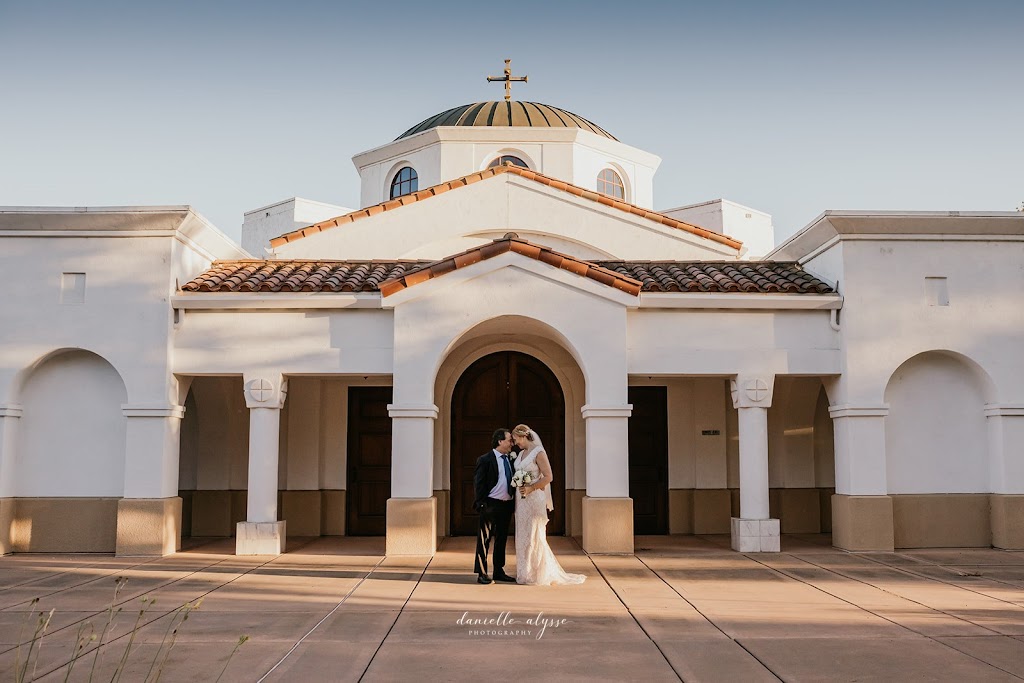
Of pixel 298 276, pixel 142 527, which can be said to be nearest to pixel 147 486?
pixel 142 527

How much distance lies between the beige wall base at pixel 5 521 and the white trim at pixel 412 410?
551 cm

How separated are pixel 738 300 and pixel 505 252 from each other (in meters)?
3.48

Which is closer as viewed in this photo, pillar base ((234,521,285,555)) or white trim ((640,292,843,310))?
pillar base ((234,521,285,555))

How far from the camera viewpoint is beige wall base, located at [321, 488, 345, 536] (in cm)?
1584

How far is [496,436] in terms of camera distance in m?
10.8

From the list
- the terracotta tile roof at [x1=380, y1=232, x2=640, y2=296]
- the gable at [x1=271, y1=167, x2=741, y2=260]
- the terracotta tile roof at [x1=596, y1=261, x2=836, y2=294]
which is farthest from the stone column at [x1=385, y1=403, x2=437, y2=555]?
the gable at [x1=271, y1=167, x2=741, y2=260]

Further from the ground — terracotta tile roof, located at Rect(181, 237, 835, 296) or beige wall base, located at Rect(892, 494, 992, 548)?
terracotta tile roof, located at Rect(181, 237, 835, 296)

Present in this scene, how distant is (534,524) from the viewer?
1050cm

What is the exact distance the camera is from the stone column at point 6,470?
42.7 feet

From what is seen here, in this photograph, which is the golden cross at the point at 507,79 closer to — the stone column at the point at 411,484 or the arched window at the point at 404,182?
the arched window at the point at 404,182

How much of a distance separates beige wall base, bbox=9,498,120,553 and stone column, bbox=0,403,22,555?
13cm

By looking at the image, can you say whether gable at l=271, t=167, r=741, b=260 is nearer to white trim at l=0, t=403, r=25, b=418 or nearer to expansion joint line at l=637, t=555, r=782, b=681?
white trim at l=0, t=403, r=25, b=418

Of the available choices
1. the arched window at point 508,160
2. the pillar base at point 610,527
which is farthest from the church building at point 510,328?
the arched window at point 508,160

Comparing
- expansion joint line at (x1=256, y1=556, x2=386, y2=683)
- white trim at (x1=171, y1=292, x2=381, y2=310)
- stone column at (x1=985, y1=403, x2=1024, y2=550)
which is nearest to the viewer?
expansion joint line at (x1=256, y1=556, x2=386, y2=683)
